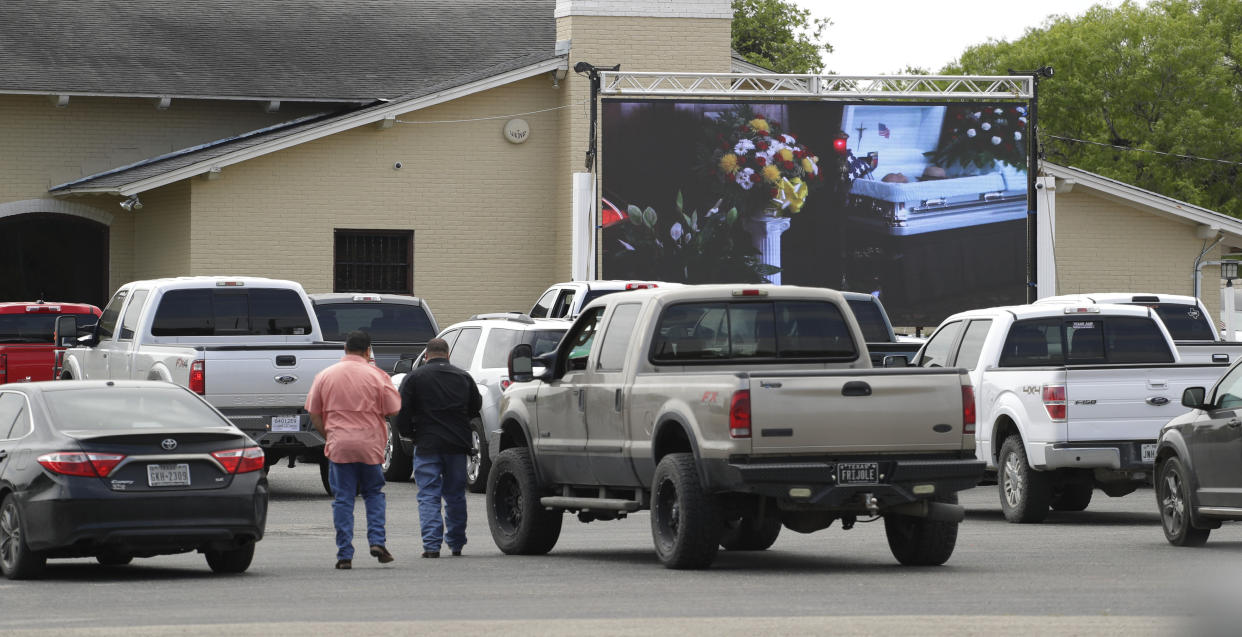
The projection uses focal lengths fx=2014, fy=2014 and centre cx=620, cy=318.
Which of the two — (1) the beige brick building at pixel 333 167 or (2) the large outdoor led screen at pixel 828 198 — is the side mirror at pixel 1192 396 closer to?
(2) the large outdoor led screen at pixel 828 198

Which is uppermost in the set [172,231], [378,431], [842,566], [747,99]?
[747,99]

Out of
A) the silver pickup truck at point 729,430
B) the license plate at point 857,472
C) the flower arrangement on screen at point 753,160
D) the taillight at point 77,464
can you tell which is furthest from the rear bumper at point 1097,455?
the flower arrangement on screen at point 753,160

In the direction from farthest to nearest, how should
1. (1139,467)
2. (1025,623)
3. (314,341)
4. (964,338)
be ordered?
(314,341)
(964,338)
(1139,467)
(1025,623)

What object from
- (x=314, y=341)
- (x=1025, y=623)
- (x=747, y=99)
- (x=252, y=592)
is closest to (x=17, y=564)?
(x=252, y=592)

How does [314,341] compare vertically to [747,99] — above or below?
below

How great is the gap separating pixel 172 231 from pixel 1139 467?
20896 mm

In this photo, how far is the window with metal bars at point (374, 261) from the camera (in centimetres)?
3409

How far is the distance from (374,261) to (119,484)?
2097cm

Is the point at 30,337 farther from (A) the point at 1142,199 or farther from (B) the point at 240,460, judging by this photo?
(A) the point at 1142,199

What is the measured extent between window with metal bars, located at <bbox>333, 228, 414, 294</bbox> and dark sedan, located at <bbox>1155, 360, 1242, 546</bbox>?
20244 millimetres

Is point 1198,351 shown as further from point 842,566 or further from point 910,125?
point 910,125

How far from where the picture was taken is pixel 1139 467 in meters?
17.1

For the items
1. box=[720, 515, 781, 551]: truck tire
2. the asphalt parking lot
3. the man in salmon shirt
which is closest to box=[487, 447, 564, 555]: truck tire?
the asphalt parking lot

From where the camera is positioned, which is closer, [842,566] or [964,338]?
[842,566]
